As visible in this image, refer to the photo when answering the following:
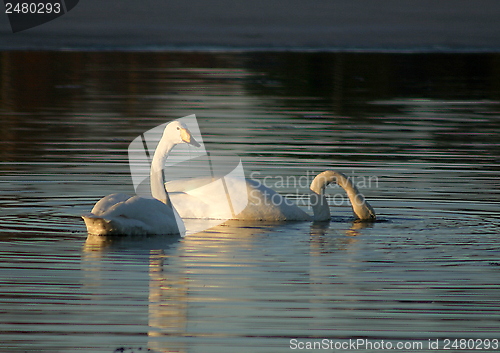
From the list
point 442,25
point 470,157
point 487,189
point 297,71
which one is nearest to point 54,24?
point 297,71

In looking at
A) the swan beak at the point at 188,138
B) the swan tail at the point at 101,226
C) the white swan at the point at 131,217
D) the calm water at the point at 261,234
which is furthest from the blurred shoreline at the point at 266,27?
the swan tail at the point at 101,226

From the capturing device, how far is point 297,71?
2633 centimetres

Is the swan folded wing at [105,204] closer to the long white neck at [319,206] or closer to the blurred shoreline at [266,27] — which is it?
the long white neck at [319,206]

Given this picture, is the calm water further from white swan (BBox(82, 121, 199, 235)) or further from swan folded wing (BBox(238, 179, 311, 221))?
swan folded wing (BBox(238, 179, 311, 221))

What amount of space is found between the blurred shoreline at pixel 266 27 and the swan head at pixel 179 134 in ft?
61.6

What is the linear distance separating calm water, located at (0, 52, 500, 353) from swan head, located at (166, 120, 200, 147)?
89 cm

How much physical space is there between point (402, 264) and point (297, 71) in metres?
18.2

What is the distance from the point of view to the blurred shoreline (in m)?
29.6

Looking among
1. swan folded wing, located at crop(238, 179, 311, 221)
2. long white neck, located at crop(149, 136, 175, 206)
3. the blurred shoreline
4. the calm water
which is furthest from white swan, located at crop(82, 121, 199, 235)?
the blurred shoreline

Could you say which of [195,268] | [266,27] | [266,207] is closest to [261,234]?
[266,207]

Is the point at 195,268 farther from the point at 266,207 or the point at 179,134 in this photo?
the point at 266,207

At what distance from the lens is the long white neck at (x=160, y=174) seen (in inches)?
406

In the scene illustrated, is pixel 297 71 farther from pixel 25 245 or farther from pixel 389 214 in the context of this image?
pixel 25 245

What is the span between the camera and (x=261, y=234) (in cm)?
991
